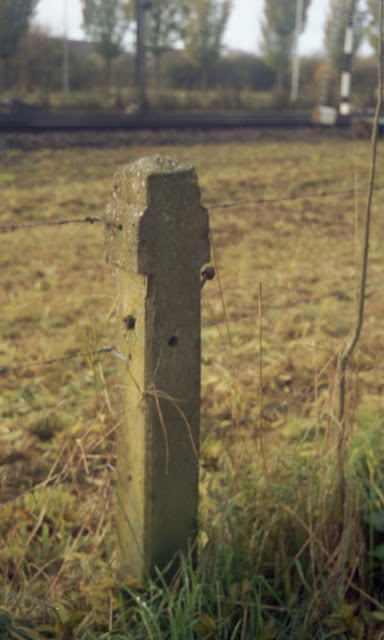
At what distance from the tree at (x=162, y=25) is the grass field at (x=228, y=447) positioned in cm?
3230

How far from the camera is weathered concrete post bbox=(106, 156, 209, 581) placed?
1.68 metres

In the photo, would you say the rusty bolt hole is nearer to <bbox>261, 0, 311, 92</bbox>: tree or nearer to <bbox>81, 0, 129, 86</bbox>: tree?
<bbox>81, 0, 129, 86</bbox>: tree

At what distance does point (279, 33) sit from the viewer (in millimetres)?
43938

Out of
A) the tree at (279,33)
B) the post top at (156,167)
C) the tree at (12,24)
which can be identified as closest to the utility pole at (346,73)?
the post top at (156,167)

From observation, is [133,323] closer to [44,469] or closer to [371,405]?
[44,469]

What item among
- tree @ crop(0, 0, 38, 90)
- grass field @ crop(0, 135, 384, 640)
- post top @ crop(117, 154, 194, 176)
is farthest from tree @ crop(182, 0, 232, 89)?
post top @ crop(117, 154, 194, 176)

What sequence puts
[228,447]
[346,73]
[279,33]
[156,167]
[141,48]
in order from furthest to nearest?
[279,33] < [141,48] < [346,73] < [228,447] < [156,167]

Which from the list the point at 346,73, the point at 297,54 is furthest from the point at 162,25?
the point at 346,73

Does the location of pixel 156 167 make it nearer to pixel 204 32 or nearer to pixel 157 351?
pixel 157 351

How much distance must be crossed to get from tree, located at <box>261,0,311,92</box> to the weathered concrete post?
4399 cm

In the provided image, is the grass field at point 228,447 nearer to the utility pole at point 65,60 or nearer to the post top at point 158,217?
the post top at point 158,217

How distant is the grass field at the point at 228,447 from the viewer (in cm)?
185

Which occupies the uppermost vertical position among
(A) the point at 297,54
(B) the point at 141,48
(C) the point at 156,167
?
(A) the point at 297,54

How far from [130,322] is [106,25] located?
3687cm
